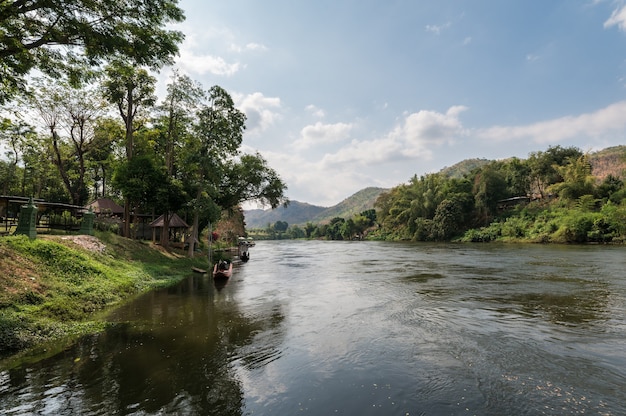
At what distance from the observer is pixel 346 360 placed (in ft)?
25.0

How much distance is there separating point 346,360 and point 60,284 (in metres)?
10.9

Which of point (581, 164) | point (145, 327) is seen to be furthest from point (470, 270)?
point (581, 164)

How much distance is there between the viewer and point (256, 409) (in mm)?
5457

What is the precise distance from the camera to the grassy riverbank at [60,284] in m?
8.55

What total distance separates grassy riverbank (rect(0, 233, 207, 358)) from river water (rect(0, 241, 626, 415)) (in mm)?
1023

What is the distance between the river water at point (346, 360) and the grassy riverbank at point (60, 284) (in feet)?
3.36

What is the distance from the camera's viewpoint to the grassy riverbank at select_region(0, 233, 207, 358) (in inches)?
336

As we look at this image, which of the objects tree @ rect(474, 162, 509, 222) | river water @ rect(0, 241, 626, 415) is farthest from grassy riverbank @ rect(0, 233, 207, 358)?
tree @ rect(474, 162, 509, 222)

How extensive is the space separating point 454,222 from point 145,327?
69.1 metres

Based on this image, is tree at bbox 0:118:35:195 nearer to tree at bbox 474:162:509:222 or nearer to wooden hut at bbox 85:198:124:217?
wooden hut at bbox 85:198:124:217

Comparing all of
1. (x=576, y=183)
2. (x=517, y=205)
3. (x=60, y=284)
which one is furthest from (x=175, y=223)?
(x=517, y=205)

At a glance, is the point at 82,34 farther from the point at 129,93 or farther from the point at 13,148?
the point at 13,148

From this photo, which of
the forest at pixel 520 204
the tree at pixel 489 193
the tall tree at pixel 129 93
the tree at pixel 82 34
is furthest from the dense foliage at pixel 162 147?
the tree at pixel 489 193

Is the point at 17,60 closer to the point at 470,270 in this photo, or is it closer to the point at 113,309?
the point at 113,309
